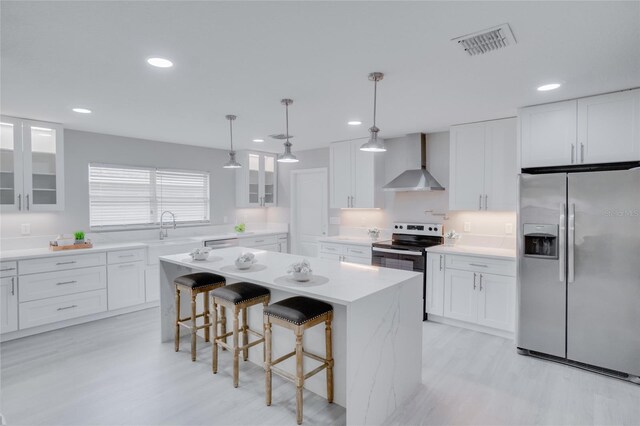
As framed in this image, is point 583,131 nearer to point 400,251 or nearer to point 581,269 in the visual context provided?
point 581,269

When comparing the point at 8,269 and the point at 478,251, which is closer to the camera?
the point at 8,269

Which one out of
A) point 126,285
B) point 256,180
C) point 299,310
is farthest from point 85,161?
point 299,310

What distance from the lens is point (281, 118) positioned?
3904 mm

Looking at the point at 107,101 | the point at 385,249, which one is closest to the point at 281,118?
the point at 107,101

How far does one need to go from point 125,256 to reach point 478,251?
4.36 m

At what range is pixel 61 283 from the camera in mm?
3934

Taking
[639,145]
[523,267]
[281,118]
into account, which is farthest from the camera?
[281,118]

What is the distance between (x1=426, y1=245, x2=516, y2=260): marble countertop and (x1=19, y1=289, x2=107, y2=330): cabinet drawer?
13.4 feet

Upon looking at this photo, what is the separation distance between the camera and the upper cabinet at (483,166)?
3840 mm

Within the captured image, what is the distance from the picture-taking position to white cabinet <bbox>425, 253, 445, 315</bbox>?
13.4ft

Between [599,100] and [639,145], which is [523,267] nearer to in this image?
[639,145]

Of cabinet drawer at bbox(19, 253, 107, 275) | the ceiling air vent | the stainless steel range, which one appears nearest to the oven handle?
the stainless steel range

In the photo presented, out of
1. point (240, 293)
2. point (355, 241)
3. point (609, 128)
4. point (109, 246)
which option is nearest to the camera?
point (240, 293)

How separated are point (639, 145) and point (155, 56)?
149 inches
